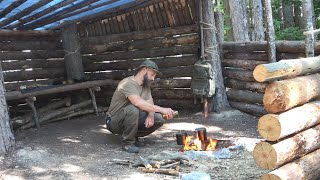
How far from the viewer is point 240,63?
8.26 m

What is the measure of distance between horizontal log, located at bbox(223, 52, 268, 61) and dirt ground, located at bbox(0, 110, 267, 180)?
1.22 meters

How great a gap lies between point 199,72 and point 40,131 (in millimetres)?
3549

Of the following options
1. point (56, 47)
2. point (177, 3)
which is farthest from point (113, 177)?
point (56, 47)

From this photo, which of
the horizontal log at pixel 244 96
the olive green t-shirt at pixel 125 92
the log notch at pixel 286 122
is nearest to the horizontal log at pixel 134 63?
the horizontal log at pixel 244 96

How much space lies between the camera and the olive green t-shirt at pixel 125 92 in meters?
5.93

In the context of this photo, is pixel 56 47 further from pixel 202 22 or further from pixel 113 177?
pixel 113 177

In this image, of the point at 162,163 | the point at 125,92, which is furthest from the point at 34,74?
the point at 162,163

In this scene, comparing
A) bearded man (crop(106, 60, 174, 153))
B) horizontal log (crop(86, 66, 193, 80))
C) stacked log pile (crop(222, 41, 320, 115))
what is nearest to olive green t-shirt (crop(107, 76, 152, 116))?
bearded man (crop(106, 60, 174, 153))

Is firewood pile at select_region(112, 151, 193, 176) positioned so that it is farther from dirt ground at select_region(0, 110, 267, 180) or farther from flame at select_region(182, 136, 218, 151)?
flame at select_region(182, 136, 218, 151)

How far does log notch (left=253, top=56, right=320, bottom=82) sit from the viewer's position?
12.1ft

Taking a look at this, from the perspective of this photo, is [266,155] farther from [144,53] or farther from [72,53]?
[72,53]

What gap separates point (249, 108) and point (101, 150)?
3493mm

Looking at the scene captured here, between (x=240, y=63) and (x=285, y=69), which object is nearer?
(x=285, y=69)

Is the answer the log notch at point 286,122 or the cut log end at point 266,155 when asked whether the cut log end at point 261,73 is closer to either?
the log notch at point 286,122
